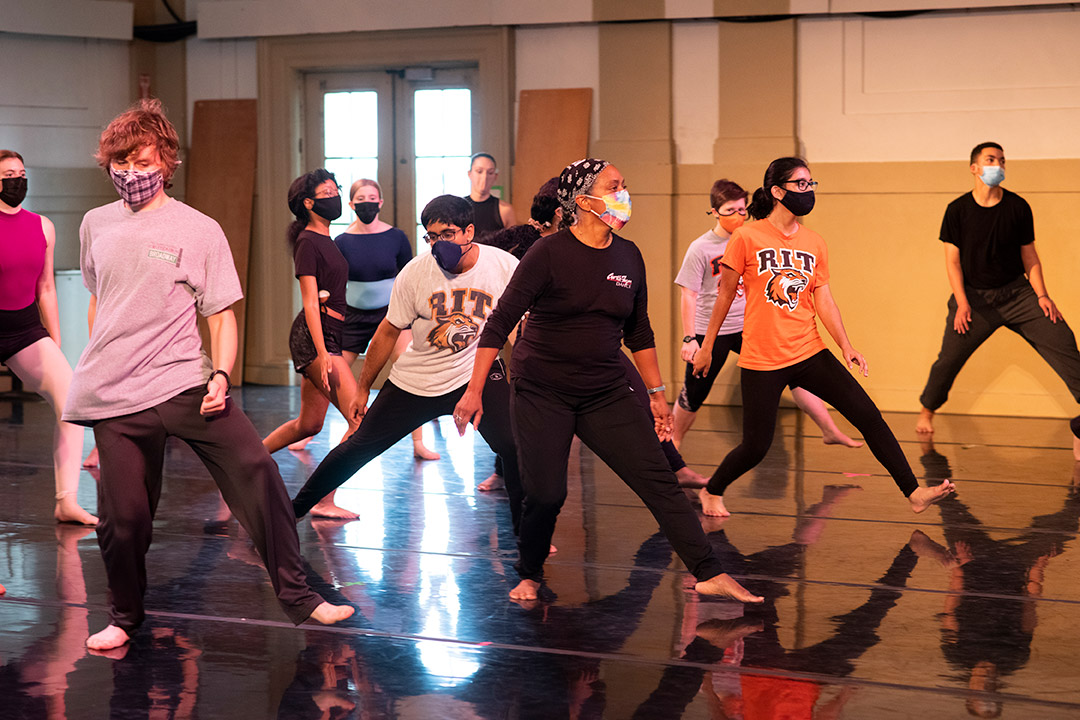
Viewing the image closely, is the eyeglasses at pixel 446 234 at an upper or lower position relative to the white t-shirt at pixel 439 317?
upper

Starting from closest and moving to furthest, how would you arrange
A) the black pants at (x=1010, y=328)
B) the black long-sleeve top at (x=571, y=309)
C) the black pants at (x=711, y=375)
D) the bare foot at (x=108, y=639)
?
the bare foot at (x=108, y=639) < the black long-sleeve top at (x=571, y=309) < the black pants at (x=711, y=375) < the black pants at (x=1010, y=328)

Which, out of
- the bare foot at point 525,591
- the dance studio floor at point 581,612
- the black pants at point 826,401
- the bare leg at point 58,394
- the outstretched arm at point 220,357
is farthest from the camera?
the bare leg at point 58,394

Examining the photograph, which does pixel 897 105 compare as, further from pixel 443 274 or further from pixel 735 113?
pixel 443 274

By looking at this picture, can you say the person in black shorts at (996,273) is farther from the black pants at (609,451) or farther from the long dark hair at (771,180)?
the black pants at (609,451)

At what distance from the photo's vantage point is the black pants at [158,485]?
369 centimetres

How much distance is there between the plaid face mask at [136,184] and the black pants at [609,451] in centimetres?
144

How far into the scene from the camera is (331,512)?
5.79 metres

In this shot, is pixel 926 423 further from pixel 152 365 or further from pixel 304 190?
pixel 152 365

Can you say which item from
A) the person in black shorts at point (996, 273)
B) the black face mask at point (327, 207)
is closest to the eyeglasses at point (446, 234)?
the black face mask at point (327, 207)

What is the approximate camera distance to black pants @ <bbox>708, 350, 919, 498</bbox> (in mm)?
5254

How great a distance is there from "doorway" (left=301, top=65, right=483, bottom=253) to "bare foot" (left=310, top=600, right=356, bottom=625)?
7.17 m

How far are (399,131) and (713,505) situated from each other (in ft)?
20.6

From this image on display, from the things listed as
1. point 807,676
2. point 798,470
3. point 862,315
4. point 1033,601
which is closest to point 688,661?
point 807,676

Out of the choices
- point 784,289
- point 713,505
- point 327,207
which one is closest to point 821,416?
point 713,505
